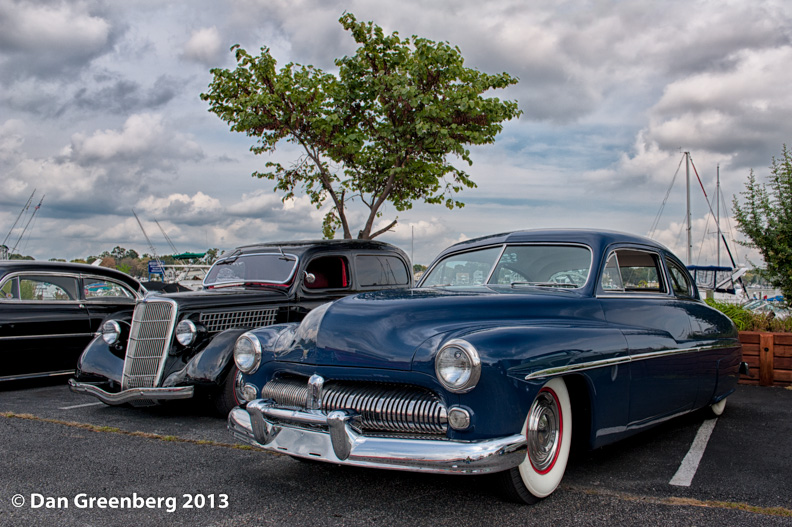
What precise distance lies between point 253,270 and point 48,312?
284cm

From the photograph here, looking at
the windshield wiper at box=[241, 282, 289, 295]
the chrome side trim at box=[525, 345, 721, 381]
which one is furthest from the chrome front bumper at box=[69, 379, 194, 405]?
the chrome side trim at box=[525, 345, 721, 381]

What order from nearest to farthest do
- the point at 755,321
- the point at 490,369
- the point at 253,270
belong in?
1. the point at 490,369
2. the point at 253,270
3. the point at 755,321

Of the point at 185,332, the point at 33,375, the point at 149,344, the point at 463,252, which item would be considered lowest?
the point at 33,375

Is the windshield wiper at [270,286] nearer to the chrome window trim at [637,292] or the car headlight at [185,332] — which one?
the car headlight at [185,332]

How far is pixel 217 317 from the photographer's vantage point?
637 cm

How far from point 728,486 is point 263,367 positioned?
2.88m

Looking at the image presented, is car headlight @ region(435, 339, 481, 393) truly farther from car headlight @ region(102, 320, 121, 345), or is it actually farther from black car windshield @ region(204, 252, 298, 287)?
car headlight @ region(102, 320, 121, 345)

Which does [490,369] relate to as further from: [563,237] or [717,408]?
[717,408]

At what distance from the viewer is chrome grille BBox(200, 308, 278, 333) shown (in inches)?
247

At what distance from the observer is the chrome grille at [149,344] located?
5.86m

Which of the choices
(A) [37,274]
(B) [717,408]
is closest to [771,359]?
(B) [717,408]

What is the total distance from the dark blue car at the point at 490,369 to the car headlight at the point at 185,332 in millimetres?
2196

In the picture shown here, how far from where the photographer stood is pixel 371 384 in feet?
11.1

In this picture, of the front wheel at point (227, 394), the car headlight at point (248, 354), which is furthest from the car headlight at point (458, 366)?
the front wheel at point (227, 394)
